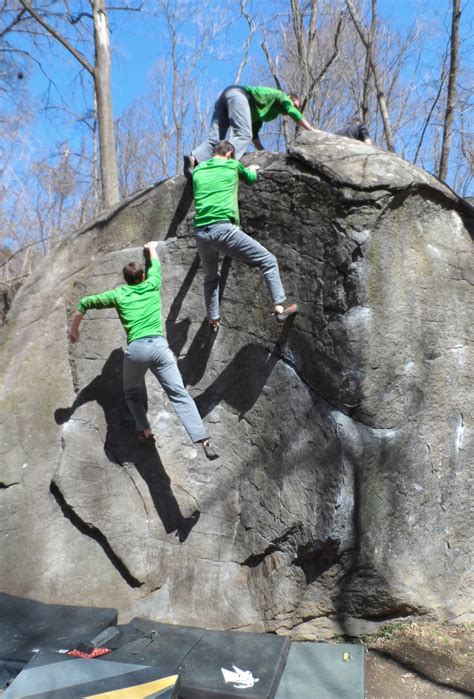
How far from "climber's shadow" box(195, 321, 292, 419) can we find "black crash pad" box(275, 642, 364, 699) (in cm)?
195

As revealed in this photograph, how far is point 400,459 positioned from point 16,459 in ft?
11.5

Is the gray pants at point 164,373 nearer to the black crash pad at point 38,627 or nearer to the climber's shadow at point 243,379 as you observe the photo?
the climber's shadow at point 243,379

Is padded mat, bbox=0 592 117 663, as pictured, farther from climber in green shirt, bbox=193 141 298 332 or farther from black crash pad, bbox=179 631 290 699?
climber in green shirt, bbox=193 141 298 332

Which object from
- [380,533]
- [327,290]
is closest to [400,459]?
[380,533]

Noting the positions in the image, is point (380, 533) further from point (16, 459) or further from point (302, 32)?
point (302, 32)

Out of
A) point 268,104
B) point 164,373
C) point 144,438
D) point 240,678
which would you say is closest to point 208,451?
point 144,438

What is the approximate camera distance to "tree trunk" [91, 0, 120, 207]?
10805mm

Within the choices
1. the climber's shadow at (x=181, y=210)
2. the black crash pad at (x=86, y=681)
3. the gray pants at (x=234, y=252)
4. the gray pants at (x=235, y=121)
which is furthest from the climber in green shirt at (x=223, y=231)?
the black crash pad at (x=86, y=681)

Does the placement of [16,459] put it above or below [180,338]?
below

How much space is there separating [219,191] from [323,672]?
373 cm

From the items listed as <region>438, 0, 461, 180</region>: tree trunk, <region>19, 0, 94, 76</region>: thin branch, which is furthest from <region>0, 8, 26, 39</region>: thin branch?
<region>438, 0, 461, 180</region>: tree trunk

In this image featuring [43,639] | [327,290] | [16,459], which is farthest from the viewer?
[16,459]

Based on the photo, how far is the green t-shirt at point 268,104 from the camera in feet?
19.9

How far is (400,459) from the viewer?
4809 mm
